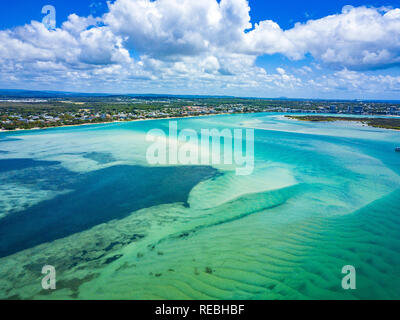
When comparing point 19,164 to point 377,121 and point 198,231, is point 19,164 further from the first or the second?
point 377,121

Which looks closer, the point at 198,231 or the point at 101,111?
the point at 198,231

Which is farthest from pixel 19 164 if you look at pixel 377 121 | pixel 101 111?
pixel 377 121

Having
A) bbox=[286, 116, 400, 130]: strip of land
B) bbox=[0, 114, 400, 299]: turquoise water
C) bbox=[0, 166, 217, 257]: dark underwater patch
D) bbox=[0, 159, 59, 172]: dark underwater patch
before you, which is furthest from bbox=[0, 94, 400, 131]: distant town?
bbox=[0, 166, 217, 257]: dark underwater patch

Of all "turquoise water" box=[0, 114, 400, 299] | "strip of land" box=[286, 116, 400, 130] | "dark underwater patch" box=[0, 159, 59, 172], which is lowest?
"turquoise water" box=[0, 114, 400, 299]

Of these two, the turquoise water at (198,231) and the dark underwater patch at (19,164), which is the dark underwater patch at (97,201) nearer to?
the turquoise water at (198,231)

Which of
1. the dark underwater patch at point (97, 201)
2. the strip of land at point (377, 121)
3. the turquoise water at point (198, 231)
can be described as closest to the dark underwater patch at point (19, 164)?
the turquoise water at point (198, 231)

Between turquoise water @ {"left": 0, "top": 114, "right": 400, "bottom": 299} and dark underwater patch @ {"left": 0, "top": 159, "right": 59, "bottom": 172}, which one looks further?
dark underwater patch @ {"left": 0, "top": 159, "right": 59, "bottom": 172}

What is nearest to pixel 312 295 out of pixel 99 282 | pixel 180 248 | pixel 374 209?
pixel 180 248

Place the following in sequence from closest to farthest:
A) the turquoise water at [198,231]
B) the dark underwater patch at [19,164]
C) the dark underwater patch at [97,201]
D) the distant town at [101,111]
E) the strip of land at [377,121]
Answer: the turquoise water at [198,231] → the dark underwater patch at [97,201] → the dark underwater patch at [19,164] → the strip of land at [377,121] → the distant town at [101,111]

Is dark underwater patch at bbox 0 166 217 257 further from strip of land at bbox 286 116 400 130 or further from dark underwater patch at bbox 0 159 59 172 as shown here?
strip of land at bbox 286 116 400 130
